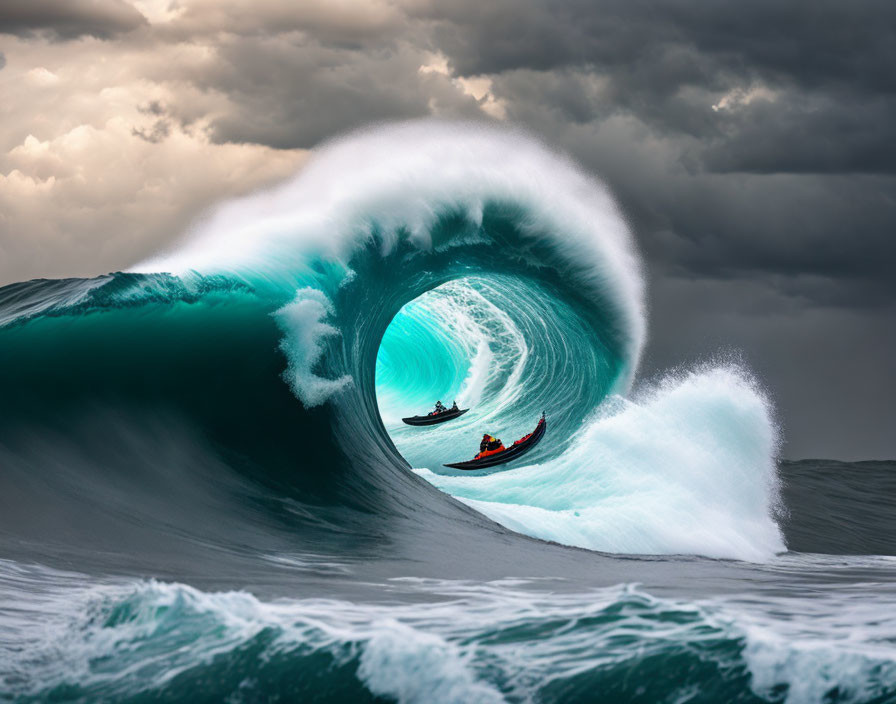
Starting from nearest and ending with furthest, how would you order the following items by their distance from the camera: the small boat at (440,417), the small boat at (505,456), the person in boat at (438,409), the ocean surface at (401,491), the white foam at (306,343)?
the ocean surface at (401,491), the white foam at (306,343), the small boat at (505,456), the small boat at (440,417), the person in boat at (438,409)

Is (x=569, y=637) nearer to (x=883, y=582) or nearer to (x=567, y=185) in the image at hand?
(x=883, y=582)

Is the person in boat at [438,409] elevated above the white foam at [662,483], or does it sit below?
above

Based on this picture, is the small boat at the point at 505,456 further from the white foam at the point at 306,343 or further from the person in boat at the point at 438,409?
the white foam at the point at 306,343

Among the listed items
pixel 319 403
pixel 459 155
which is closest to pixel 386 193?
pixel 459 155

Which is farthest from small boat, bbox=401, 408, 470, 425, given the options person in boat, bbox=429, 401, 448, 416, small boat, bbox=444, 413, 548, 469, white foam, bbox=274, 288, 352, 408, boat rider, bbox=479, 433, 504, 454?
white foam, bbox=274, 288, 352, 408

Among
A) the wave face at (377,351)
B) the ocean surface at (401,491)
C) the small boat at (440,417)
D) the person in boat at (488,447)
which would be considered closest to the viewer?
the ocean surface at (401,491)

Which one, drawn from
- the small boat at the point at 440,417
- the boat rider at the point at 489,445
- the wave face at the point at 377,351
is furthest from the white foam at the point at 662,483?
the small boat at the point at 440,417
